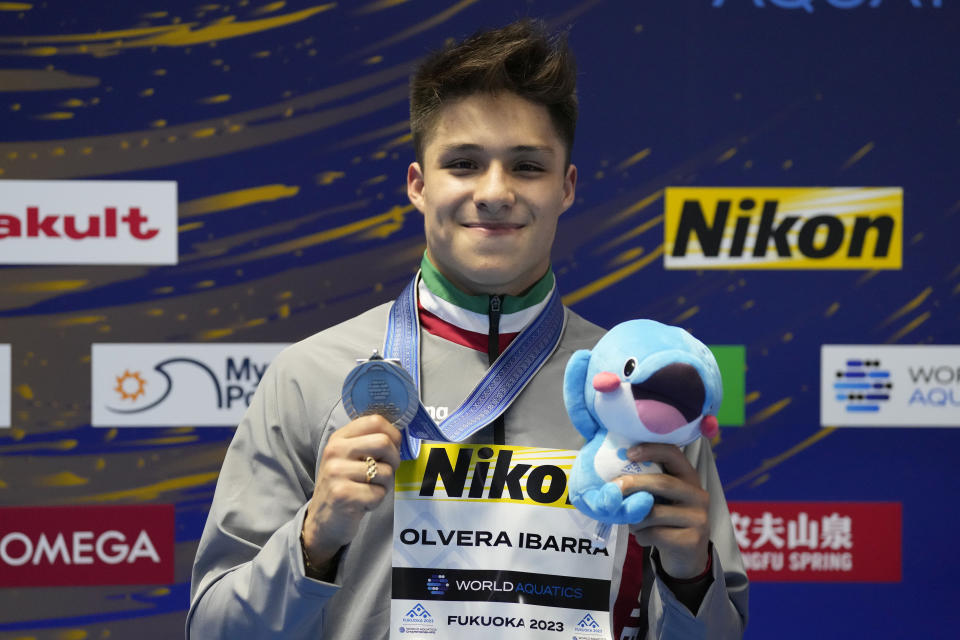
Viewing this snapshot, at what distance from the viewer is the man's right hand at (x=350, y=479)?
122cm

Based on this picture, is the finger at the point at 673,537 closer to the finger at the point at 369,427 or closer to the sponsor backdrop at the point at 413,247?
the finger at the point at 369,427

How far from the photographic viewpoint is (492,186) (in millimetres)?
1478

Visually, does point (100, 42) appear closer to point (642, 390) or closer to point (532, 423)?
point (532, 423)

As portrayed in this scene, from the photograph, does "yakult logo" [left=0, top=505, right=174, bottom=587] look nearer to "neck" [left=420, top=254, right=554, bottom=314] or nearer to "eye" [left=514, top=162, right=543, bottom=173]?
"neck" [left=420, top=254, right=554, bottom=314]

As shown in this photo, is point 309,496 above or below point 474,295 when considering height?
below

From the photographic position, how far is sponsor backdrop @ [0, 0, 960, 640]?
2.68 metres

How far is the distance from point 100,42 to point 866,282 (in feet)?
7.39

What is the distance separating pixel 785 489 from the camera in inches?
111

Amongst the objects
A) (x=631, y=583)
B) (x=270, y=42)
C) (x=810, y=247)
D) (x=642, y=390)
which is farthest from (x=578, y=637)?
(x=270, y=42)

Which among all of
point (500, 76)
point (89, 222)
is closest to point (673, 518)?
point (500, 76)

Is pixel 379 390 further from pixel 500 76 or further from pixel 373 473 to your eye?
pixel 500 76

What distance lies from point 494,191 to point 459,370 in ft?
0.97

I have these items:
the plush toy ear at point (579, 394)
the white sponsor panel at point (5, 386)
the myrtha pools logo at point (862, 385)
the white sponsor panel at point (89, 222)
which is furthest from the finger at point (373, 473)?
the myrtha pools logo at point (862, 385)

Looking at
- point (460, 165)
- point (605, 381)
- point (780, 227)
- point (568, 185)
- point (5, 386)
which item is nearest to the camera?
point (605, 381)
